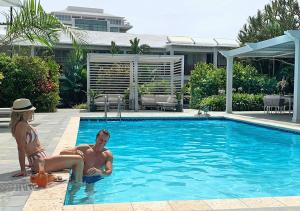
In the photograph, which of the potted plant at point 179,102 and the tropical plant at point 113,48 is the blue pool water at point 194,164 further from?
the tropical plant at point 113,48

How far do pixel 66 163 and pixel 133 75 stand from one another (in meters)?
16.7

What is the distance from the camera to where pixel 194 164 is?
27.9 ft

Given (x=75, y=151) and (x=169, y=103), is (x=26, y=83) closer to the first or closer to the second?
(x=169, y=103)

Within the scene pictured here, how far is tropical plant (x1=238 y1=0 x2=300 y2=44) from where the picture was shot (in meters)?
34.1

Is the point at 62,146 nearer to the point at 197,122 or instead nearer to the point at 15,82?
the point at 197,122

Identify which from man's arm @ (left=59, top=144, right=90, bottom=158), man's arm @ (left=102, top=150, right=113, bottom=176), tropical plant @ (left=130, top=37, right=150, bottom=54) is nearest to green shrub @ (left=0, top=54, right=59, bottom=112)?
tropical plant @ (left=130, top=37, right=150, bottom=54)

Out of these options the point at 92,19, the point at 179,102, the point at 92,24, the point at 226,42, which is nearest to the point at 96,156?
the point at 179,102

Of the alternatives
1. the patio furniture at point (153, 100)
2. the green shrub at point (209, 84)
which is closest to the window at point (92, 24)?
the green shrub at point (209, 84)

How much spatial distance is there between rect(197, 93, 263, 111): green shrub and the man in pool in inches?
586

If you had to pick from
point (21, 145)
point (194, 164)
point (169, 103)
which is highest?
point (169, 103)

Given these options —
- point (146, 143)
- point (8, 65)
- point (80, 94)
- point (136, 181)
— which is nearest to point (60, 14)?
point (80, 94)

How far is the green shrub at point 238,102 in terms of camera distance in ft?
68.4

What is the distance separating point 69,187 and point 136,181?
187cm

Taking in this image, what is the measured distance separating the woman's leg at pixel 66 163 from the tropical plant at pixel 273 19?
30141 mm
